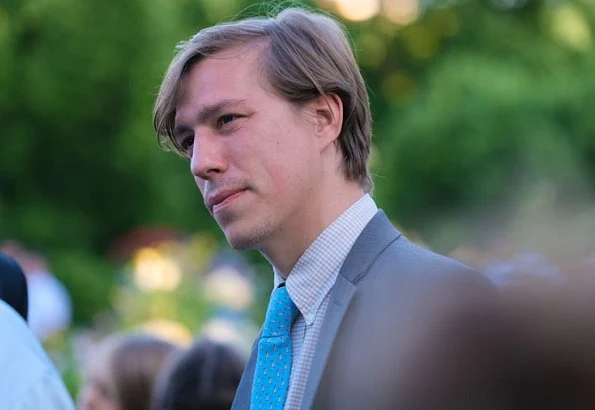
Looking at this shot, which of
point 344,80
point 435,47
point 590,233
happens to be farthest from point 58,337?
point 435,47

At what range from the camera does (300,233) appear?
2307 mm

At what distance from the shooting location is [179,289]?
922 cm

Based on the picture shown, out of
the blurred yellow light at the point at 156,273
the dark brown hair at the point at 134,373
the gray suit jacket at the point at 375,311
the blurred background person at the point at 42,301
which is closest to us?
the gray suit jacket at the point at 375,311

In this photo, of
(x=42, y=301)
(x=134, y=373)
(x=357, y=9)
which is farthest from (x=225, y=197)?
(x=357, y=9)

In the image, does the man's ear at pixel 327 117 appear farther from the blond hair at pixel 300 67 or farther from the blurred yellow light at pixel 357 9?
the blurred yellow light at pixel 357 9

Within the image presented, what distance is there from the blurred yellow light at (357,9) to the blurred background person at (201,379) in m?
16.2

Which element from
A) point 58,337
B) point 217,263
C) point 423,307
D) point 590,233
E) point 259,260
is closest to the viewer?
point 590,233

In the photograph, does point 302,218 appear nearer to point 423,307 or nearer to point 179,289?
point 423,307

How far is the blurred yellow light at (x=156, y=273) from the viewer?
30.4 feet

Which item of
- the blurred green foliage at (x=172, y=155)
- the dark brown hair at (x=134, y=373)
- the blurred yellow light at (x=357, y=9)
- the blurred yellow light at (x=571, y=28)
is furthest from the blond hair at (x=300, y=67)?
the blurred yellow light at (x=571, y=28)

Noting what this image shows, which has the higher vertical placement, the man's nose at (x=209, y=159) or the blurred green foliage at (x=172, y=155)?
the man's nose at (x=209, y=159)

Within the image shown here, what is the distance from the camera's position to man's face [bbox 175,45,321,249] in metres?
2.30

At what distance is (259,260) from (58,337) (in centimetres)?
1075

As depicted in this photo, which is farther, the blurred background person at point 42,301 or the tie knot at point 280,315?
the blurred background person at point 42,301
